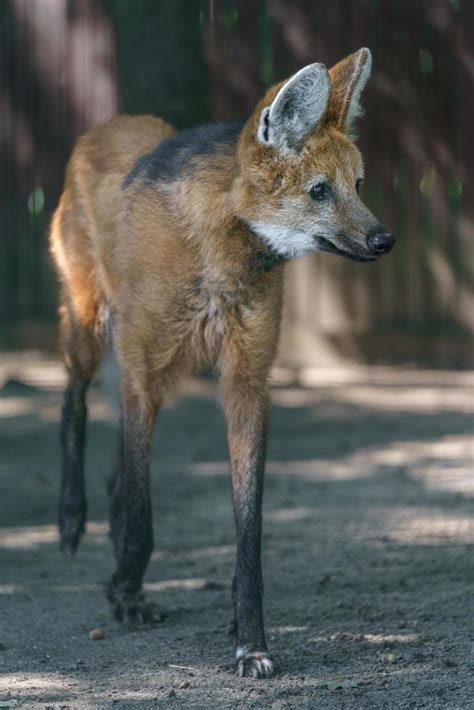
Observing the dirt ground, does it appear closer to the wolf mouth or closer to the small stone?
the small stone

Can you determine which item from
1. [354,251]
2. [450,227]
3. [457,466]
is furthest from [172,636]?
[450,227]

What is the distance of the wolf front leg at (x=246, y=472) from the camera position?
137 inches

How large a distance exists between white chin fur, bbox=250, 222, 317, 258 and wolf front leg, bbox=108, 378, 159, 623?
0.65 metres

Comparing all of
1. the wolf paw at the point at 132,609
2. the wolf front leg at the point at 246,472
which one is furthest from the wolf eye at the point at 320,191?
the wolf paw at the point at 132,609

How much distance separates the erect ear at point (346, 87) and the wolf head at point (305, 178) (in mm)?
27

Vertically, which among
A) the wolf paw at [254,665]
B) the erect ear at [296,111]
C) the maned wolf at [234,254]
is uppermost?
the erect ear at [296,111]

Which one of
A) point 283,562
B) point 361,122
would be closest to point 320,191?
point 283,562

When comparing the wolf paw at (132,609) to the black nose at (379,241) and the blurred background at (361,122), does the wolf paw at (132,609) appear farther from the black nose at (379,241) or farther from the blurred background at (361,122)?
the blurred background at (361,122)

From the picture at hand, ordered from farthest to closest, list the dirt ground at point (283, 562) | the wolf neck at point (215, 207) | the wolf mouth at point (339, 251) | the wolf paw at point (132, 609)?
the wolf paw at point (132, 609), the wolf neck at point (215, 207), the wolf mouth at point (339, 251), the dirt ground at point (283, 562)

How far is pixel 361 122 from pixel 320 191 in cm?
470

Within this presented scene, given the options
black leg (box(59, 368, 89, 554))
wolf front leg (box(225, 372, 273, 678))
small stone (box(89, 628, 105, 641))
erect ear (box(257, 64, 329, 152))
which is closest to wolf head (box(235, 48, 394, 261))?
erect ear (box(257, 64, 329, 152))

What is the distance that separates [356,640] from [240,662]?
1.31ft

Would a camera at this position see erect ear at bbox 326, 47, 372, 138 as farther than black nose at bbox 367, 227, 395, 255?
Yes

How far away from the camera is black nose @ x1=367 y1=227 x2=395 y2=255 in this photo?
327 centimetres
